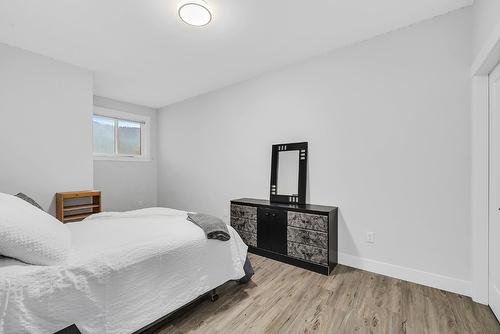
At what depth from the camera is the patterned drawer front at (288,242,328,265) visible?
2.54 m

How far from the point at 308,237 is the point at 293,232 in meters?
0.19

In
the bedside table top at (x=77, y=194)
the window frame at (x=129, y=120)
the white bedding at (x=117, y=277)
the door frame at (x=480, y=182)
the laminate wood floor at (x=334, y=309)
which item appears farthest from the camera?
the window frame at (x=129, y=120)

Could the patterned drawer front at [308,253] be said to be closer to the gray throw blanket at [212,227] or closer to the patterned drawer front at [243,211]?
the patterned drawer front at [243,211]

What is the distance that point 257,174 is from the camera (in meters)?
3.61

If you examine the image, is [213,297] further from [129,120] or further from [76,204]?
[129,120]

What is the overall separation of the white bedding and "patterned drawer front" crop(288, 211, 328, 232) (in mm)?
829

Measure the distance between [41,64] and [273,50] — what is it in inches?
116

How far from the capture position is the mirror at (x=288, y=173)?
3.15 m

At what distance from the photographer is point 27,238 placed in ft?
4.03

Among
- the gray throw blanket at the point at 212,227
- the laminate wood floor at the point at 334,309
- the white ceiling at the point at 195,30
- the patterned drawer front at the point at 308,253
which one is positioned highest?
the white ceiling at the point at 195,30

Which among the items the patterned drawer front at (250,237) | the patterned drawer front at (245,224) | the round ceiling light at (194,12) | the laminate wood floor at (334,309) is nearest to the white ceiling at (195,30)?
the round ceiling light at (194,12)

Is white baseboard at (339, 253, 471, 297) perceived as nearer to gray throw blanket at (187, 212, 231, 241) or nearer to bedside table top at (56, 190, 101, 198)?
gray throw blanket at (187, 212, 231, 241)

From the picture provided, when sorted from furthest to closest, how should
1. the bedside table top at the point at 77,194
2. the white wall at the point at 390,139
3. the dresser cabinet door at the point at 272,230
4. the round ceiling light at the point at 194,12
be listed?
the bedside table top at the point at 77,194, the dresser cabinet door at the point at 272,230, the white wall at the point at 390,139, the round ceiling light at the point at 194,12

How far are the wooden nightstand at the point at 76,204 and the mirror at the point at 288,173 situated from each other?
2.57 m
